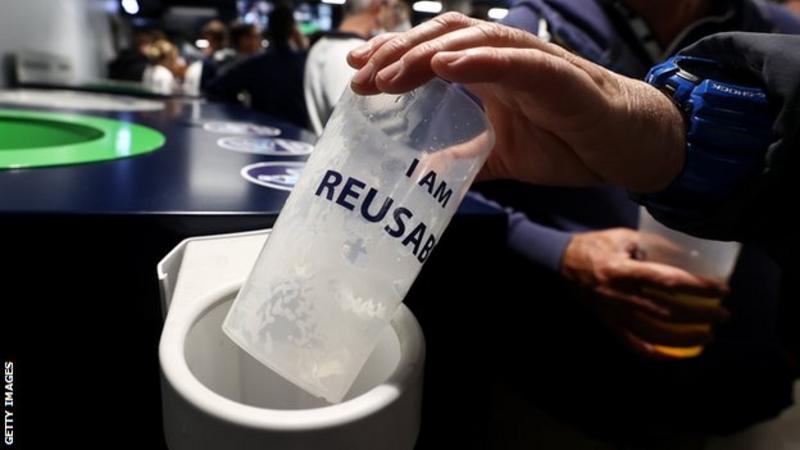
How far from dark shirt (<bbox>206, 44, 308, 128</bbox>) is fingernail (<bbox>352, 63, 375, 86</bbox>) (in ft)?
4.80

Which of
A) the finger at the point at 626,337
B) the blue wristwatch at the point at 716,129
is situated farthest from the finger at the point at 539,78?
the finger at the point at 626,337

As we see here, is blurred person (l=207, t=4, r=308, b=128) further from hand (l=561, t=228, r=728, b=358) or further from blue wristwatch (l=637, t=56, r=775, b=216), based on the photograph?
blue wristwatch (l=637, t=56, r=775, b=216)

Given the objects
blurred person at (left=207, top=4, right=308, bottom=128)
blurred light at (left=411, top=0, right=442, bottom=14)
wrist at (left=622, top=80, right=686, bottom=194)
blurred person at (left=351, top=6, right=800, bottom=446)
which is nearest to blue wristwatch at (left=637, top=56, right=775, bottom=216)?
wrist at (left=622, top=80, right=686, bottom=194)

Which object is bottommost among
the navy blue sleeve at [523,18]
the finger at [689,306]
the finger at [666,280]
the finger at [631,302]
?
the finger at [631,302]

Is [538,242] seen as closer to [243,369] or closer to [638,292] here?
[638,292]

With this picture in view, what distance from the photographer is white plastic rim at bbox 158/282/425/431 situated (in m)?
0.23

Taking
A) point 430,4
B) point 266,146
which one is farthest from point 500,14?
point 430,4

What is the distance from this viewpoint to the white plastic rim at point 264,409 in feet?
0.75

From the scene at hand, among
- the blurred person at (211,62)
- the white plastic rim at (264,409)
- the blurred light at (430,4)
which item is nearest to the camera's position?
the white plastic rim at (264,409)

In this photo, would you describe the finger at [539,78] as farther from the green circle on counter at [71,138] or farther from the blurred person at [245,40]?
the blurred person at [245,40]

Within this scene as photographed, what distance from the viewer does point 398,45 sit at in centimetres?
29

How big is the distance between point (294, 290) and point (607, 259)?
533 millimetres

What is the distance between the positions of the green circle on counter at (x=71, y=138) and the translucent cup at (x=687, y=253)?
0.60m

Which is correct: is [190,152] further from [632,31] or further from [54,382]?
[632,31]
